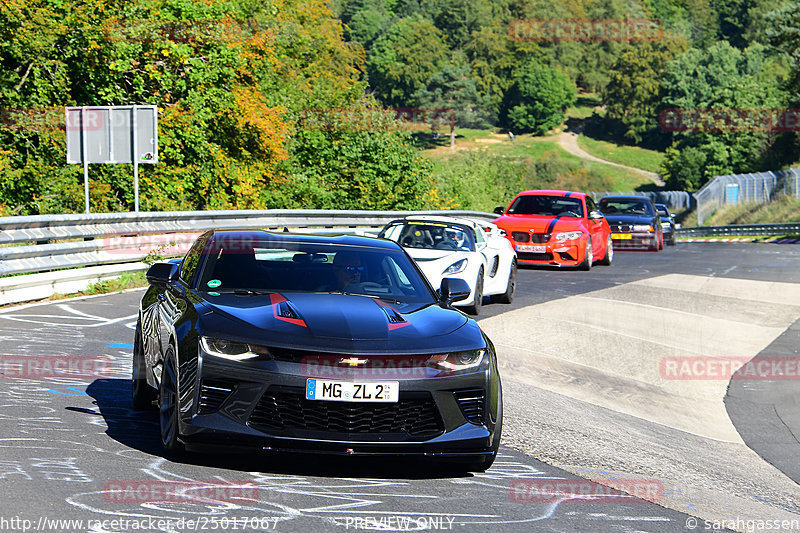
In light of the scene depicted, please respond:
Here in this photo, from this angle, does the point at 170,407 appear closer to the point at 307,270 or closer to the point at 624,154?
the point at 307,270

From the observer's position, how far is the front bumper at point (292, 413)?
563 centimetres

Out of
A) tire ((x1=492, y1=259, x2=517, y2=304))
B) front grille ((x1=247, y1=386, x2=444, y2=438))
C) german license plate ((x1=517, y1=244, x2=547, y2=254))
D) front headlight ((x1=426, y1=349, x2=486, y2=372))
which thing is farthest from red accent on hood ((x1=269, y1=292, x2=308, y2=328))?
german license plate ((x1=517, y1=244, x2=547, y2=254))

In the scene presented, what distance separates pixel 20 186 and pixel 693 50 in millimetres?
144209

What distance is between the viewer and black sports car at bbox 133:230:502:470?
18.5 feet

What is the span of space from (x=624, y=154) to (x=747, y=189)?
9664cm

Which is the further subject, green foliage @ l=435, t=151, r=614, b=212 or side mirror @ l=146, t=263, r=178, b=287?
green foliage @ l=435, t=151, r=614, b=212

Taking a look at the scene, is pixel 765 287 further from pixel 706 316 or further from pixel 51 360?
pixel 51 360

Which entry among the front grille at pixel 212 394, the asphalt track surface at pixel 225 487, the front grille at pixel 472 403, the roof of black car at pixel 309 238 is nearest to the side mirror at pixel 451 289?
the roof of black car at pixel 309 238

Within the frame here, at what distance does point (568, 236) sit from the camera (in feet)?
74.3

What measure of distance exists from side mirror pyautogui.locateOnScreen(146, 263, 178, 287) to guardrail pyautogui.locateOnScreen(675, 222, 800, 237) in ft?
142

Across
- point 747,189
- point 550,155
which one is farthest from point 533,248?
point 550,155

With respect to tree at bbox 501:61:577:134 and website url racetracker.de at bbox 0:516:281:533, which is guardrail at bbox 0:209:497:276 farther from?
tree at bbox 501:61:577:134

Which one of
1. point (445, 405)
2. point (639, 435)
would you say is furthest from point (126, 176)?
point (445, 405)

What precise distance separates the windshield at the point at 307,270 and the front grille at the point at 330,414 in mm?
1215
